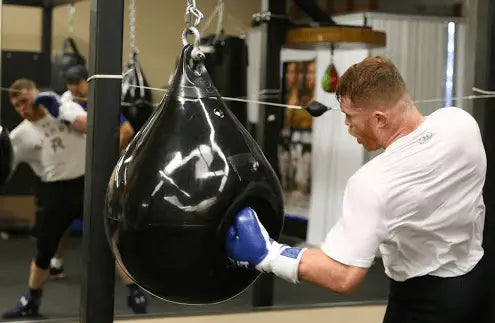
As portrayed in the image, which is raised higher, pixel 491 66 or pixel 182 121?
pixel 491 66

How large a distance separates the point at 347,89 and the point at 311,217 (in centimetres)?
398

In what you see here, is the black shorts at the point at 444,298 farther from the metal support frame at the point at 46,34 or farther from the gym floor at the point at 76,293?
the metal support frame at the point at 46,34

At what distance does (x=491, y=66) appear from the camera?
2748 mm

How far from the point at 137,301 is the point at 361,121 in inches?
94.5

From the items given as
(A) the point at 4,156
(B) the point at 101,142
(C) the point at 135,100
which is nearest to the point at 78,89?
(C) the point at 135,100

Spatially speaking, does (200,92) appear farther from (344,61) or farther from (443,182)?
(344,61)

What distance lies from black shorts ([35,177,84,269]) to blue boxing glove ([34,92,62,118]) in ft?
1.15

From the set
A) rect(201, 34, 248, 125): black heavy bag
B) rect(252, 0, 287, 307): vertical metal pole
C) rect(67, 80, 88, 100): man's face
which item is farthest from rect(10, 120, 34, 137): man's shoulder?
rect(252, 0, 287, 307): vertical metal pole

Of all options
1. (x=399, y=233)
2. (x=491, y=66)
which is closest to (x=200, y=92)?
(x=399, y=233)

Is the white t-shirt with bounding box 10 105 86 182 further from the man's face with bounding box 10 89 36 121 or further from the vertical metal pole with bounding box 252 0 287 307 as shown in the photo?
the vertical metal pole with bounding box 252 0 287 307

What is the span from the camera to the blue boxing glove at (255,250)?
5.50 ft

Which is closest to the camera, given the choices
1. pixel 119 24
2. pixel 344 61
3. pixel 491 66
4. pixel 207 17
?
pixel 119 24

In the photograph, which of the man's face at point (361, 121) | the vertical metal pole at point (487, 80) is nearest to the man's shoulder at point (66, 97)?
the vertical metal pole at point (487, 80)

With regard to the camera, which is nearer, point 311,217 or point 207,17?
point 207,17
